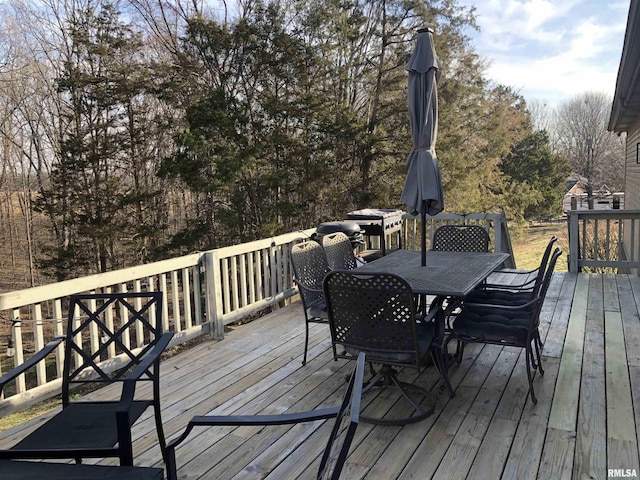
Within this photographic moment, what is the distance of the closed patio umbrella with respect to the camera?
3.35 m

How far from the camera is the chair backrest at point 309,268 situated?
3.42 m

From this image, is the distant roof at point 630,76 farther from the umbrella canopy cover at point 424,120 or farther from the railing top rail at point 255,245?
the railing top rail at point 255,245

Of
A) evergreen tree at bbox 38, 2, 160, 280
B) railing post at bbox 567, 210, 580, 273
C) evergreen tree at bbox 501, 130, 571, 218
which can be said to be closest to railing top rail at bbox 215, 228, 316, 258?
railing post at bbox 567, 210, 580, 273

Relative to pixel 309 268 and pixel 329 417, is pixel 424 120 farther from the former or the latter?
pixel 329 417

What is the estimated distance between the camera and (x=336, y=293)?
2.51 metres

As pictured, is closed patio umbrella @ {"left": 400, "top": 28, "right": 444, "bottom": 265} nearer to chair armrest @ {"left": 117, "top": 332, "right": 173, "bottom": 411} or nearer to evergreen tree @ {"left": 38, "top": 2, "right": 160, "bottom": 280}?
chair armrest @ {"left": 117, "top": 332, "right": 173, "bottom": 411}

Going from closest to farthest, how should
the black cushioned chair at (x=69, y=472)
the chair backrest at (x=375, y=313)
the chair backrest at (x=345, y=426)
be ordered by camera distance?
the chair backrest at (x=345, y=426)
the black cushioned chair at (x=69, y=472)
the chair backrest at (x=375, y=313)

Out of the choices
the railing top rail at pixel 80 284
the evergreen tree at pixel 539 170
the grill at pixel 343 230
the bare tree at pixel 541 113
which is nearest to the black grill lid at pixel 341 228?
the grill at pixel 343 230

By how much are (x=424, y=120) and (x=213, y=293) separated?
2.31 metres

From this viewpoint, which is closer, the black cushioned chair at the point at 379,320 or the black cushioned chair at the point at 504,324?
the black cushioned chair at the point at 379,320

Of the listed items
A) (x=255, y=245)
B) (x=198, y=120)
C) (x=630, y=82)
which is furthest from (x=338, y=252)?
(x=198, y=120)

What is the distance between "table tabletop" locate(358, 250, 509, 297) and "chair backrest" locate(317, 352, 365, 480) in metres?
1.42

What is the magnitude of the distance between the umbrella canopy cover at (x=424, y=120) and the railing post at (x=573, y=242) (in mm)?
4038

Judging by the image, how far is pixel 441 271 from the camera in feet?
11.0
